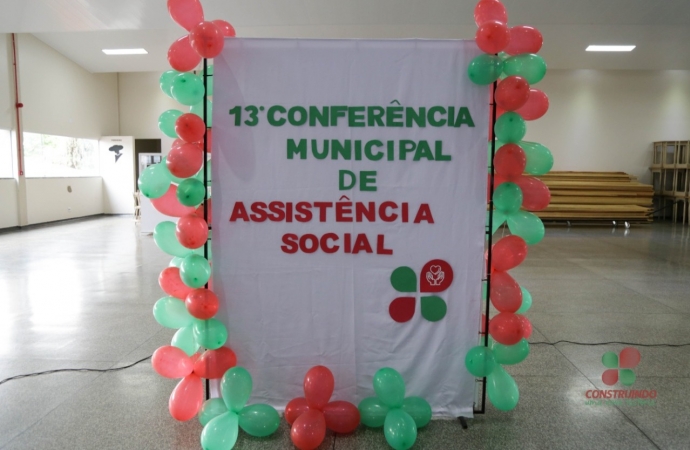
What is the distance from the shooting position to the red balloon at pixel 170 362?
247 cm

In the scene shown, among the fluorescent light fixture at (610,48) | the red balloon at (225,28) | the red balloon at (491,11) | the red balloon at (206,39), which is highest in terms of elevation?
the fluorescent light fixture at (610,48)

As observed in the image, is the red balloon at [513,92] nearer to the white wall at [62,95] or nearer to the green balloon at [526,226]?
the green balloon at [526,226]

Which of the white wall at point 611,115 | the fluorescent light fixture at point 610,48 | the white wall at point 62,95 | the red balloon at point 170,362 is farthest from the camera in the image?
the white wall at point 611,115

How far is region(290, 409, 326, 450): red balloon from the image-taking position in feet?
7.52

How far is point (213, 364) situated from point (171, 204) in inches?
32.3

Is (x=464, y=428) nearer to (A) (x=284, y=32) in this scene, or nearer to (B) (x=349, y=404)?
(B) (x=349, y=404)

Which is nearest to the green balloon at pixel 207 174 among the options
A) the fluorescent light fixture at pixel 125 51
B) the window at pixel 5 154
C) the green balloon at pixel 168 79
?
the green balloon at pixel 168 79

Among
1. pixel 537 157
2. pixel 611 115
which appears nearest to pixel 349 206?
pixel 537 157

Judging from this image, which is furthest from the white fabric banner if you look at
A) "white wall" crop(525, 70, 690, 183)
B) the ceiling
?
"white wall" crop(525, 70, 690, 183)

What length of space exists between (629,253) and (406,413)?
706 cm

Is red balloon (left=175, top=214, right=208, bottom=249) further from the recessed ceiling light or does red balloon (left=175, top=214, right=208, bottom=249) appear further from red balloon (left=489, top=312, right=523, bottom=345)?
the recessed ceiling light

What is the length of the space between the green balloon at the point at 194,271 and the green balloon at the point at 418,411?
45.3 inches

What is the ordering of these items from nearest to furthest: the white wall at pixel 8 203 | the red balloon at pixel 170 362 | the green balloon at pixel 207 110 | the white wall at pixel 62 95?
the red balloon at pixel 170 362 → the green balloon at pixel 207 110 → the white wall at pixel 8 203 → the white wall at pixel 62 95

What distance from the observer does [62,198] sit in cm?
1241
